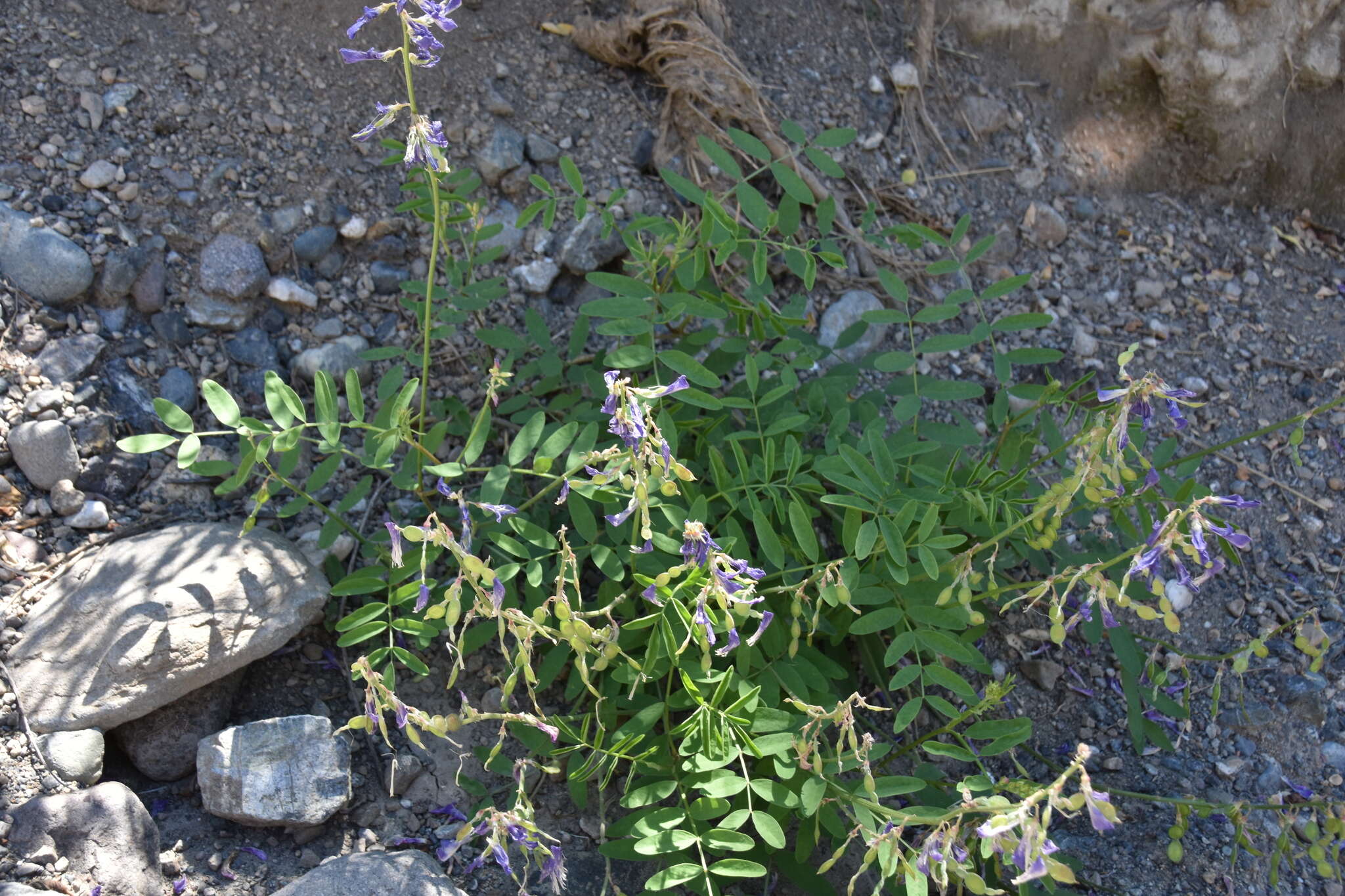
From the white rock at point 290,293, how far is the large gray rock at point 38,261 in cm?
47

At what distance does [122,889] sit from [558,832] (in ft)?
2.98

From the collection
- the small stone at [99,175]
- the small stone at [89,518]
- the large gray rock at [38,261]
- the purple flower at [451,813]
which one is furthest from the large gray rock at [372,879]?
the small stone at [99,175]

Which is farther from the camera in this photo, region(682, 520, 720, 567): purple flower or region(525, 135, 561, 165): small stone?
region(525, 135, 561, 165): small stone

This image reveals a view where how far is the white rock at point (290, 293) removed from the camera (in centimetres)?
312

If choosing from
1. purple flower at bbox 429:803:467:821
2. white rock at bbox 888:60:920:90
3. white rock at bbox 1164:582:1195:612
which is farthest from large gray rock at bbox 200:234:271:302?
white rock at bbox 1164:582:1195:612

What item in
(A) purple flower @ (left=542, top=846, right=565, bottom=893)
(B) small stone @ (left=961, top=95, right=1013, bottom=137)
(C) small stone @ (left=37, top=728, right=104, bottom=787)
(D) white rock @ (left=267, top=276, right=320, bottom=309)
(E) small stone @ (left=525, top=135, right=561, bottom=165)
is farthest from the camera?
(B) small stone @ (left=961, top=95, right=1013, bottom=137)

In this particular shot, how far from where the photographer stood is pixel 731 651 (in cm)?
252

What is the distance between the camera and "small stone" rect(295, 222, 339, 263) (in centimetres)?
318

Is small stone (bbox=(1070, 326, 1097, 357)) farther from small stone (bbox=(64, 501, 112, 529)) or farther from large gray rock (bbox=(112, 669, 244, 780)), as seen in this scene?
small stone (bbox=(64, 501, 112, 529))

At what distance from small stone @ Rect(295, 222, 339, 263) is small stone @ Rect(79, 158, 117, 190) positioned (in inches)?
20.0

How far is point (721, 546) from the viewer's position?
2367 mm

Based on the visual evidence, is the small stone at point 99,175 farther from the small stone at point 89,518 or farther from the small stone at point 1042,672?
the small stone at point 1042,672

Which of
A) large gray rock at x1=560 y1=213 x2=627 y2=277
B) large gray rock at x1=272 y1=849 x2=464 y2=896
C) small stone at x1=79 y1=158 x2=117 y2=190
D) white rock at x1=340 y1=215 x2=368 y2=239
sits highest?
small stone at x1=79 y1=158 x2=117 y2=190

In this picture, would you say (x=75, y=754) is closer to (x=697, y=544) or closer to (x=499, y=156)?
(x=697, y=544)
